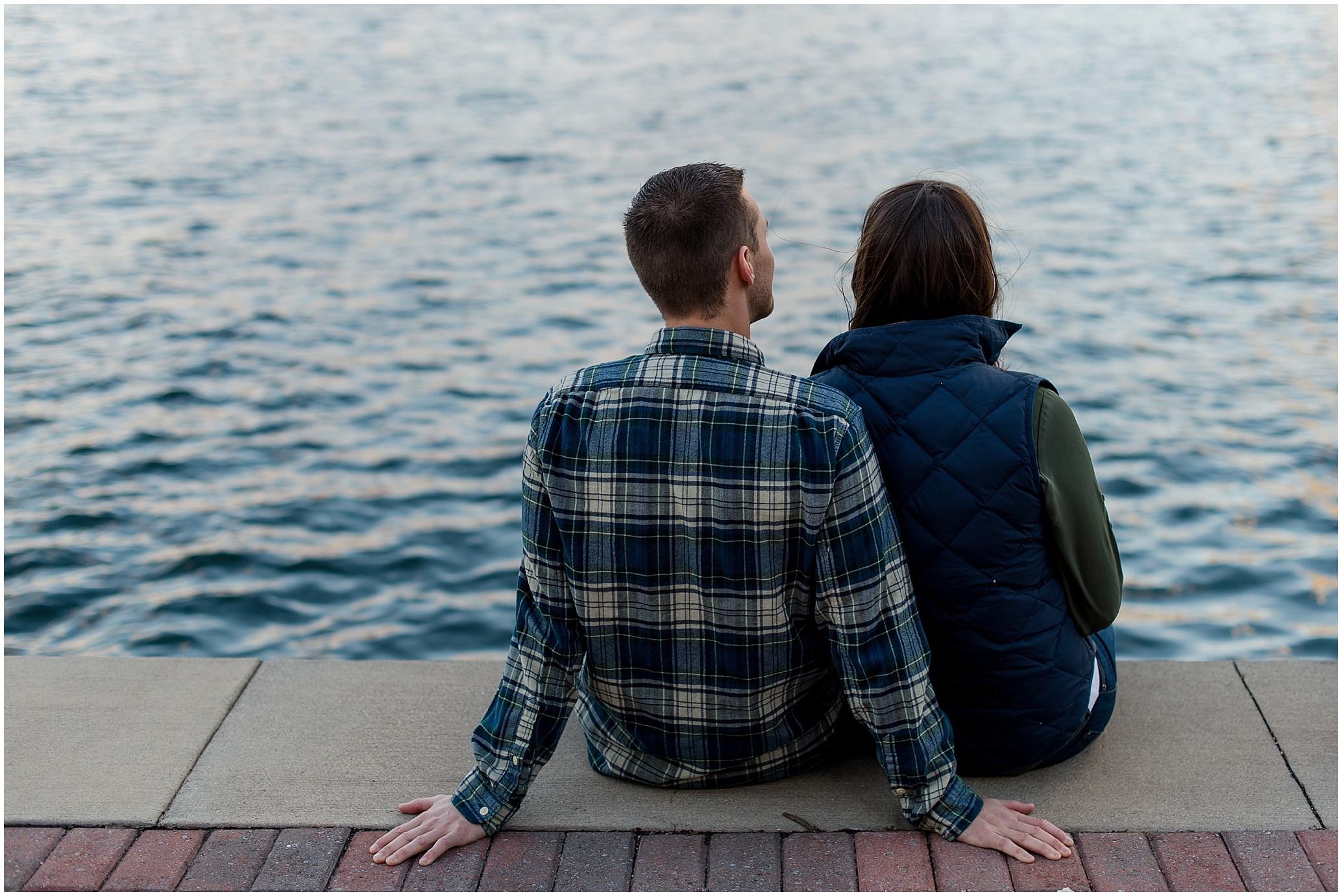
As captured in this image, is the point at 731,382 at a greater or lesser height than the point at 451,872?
greater

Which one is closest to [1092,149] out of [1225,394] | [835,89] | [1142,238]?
[1142,238]

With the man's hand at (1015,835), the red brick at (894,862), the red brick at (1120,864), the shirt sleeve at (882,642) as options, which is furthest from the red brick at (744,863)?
the red brick at (1120,864)

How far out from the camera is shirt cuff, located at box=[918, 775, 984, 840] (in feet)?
8.91

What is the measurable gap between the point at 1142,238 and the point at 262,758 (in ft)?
28.2

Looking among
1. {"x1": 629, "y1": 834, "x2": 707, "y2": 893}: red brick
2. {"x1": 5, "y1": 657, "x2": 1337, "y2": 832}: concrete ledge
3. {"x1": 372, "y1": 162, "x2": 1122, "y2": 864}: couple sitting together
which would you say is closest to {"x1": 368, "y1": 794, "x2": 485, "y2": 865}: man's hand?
{"x1": 372, "y1": 162, "x2": 1122, "y2": 864}: couple sitting together

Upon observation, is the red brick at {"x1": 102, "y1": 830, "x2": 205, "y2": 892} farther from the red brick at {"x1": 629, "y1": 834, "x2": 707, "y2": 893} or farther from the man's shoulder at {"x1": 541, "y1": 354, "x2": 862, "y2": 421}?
the man's shoulder at {"x1": 541, "y1": 354, "x2": 862, "y2": 421}

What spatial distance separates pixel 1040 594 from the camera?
2.78 m

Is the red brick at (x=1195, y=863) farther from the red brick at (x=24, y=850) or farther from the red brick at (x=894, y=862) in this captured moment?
the red brick at (x=24, y=850)

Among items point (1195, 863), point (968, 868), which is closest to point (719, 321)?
point (968, 868)

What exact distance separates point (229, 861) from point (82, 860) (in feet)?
1.05

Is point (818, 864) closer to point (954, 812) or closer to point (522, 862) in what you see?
point (954, 812)

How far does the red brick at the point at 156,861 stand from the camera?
8.75 ft

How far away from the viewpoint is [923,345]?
2750 millimetres

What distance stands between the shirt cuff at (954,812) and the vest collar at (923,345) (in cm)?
88
